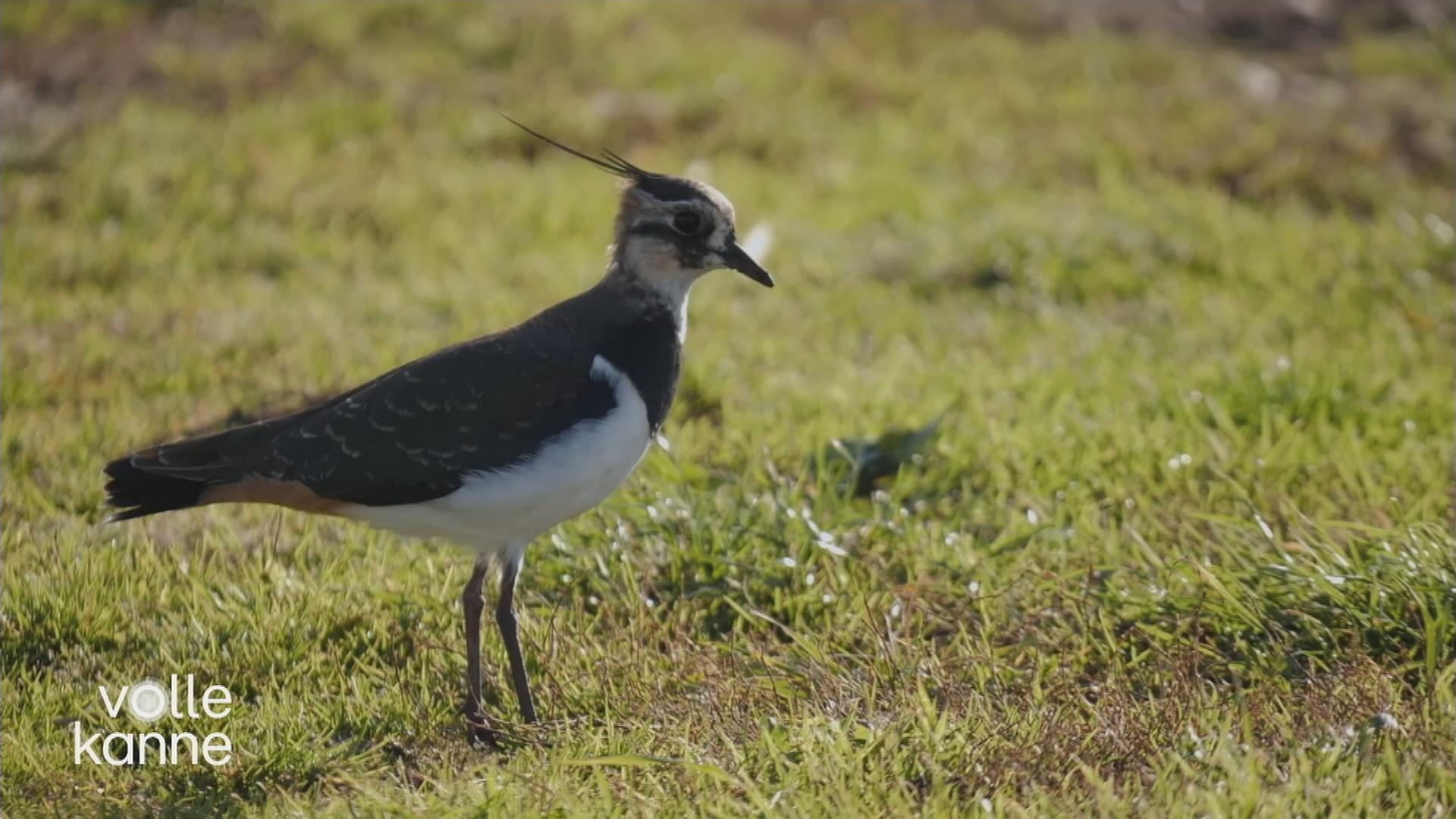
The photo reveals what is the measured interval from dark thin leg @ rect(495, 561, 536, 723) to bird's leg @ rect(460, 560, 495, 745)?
6cm

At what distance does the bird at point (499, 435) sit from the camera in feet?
14.0

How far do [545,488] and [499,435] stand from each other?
0.77 feet

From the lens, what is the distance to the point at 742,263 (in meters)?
4.65

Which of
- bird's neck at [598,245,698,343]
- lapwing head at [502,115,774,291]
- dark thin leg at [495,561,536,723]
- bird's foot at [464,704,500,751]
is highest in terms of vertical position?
lapwing head at [502,115,774,291]

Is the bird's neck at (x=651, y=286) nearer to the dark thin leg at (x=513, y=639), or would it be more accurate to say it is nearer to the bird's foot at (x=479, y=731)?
the dark thin leg at (x=513, y=639)

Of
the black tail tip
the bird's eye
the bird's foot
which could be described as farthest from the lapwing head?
the black tail tip

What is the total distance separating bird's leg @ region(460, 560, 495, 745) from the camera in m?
4.23

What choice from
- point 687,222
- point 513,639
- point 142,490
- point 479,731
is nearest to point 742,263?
point 687,222

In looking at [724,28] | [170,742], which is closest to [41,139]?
[724,28]

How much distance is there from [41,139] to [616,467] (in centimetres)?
605

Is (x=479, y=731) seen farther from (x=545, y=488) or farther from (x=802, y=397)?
(x=802, y=397)

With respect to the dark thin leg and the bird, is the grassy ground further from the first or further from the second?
the bird

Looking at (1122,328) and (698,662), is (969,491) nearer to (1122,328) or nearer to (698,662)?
(698,662)

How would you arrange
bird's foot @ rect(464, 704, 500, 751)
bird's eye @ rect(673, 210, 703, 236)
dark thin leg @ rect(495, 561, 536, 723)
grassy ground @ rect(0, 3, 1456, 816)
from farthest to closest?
bird's eye @ rect(673, 210, 703, 236) < dark thin leg @ rect(495, 561, 536, 723) < bird's foot @ rect(464, 704, 500, 751) < grassy ground @ rect(0, 3, 1456, 816)
